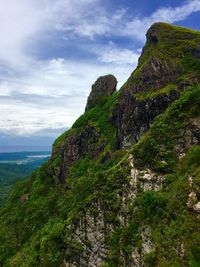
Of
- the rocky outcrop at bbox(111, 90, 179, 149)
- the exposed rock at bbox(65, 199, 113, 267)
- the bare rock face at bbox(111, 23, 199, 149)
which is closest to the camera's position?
the exposed rock at bbox(65, 199, 113, 267)

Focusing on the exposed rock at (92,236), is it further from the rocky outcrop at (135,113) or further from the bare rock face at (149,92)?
the bare rock face at (149,92)

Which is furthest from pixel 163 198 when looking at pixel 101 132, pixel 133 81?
pixel 101 132

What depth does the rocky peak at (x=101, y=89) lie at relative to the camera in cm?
8750

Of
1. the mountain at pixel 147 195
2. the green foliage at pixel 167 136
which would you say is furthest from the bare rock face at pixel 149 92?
the green foliage at pixel 167 136

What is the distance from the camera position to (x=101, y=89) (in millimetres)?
88562

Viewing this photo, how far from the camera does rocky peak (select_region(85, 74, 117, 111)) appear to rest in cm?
8750

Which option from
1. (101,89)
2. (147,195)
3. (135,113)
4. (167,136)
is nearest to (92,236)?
(147,195)

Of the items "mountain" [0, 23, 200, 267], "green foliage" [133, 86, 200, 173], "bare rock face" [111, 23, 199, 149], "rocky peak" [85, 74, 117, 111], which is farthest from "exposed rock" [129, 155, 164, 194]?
"rocky peak" [85, 74, 117, 111]

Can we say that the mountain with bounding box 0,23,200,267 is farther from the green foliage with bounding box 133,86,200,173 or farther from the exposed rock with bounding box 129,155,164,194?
the exposed rock with bounding box 129,155,164,194

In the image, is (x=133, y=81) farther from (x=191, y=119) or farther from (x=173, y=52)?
(x=191, y=119)

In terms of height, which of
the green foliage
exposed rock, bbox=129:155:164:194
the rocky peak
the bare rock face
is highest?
the rocky peak

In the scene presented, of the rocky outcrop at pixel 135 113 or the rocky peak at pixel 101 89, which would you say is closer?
the rocky outcrop at pixel 135 113

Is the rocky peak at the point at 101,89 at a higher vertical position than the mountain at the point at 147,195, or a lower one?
higher

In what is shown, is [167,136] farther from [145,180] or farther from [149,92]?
[149,92]
